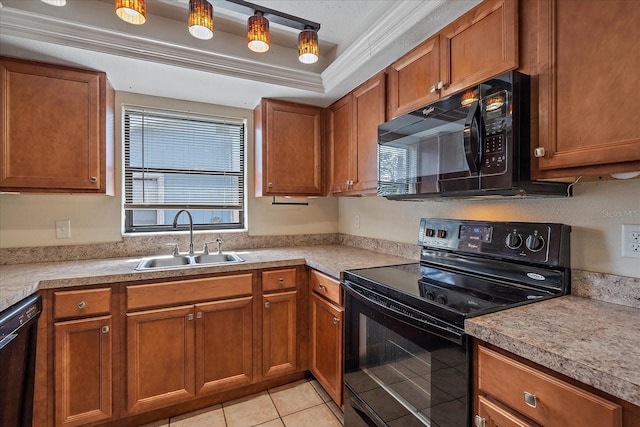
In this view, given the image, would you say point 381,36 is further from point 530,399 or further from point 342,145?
point 530,399

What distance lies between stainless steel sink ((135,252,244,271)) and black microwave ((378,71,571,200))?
4.33 ft

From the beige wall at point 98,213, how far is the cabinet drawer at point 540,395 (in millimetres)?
2032

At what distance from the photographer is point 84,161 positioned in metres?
1.88

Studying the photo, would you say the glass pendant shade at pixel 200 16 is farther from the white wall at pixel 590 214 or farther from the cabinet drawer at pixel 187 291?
the white wall at pixel 590 214

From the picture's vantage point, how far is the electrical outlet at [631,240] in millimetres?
1109

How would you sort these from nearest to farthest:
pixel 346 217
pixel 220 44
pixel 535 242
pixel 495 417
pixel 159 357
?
pixel 495 417 < pixel 535 242 < pixel 159 357 < pixel 220 44 < pixel 346 217

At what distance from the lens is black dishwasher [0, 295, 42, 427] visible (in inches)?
49.0

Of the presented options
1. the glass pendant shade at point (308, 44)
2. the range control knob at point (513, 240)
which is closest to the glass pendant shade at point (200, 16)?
the glass pendant shade at point (308, 44)

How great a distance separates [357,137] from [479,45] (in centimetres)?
97

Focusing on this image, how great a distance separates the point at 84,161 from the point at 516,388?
2371mm

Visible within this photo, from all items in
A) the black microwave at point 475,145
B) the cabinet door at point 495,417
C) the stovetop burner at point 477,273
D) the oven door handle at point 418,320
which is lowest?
the cabinet door at point 495,417

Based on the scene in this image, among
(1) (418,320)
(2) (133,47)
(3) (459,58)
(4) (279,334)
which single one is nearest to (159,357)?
(4) (279,334)

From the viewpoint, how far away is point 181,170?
250cm

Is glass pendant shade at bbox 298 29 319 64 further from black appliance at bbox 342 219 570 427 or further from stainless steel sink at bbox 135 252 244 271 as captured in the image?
stainless steel sink at bbox 135 252 244 271
